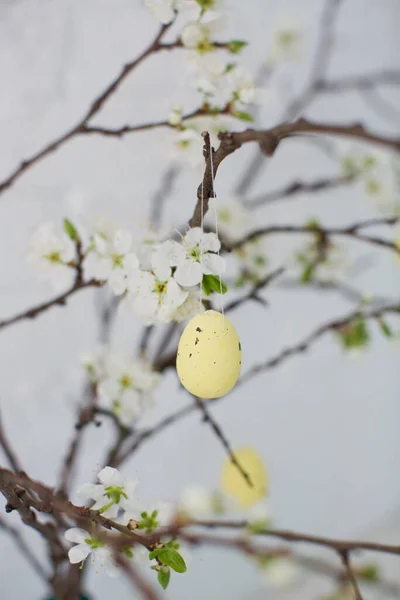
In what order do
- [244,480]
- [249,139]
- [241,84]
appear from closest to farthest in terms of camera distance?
1. [249,139]
2. [241,84]
3. [244,480]

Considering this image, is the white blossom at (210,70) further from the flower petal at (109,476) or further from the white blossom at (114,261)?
the flower petal at (109,476)

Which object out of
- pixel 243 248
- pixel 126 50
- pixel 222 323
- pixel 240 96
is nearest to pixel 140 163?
pixel 126 50

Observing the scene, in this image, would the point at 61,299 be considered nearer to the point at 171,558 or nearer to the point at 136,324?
the point at 171,558

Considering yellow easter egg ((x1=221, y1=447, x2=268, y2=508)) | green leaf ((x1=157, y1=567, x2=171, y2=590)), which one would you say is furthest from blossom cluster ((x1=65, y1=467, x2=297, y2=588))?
yellow easter egg ((x1=221, y1=447, x2=268, y2=508))

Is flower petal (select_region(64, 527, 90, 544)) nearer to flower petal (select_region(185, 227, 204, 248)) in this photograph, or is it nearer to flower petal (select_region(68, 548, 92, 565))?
flower petal (select_region(68, 548, 92, 565))

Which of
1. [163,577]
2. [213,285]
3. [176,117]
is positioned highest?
[176,117]

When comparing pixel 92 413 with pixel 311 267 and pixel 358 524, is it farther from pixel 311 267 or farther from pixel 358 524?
pixel 358 524

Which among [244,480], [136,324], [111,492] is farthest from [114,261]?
[136,324]
